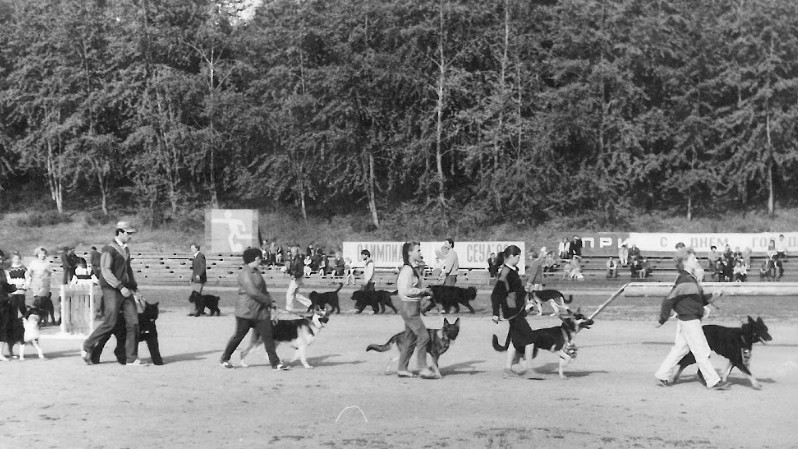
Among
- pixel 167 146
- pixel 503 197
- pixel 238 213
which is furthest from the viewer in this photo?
pixel 167 146

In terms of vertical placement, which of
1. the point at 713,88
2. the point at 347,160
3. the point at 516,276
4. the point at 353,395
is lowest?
the point at 353,395

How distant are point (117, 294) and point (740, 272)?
91.6 feet

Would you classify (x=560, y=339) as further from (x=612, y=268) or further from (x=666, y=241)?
(x=666, y=241)

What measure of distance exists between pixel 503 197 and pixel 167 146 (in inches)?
703

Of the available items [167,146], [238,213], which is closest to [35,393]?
[238,213]

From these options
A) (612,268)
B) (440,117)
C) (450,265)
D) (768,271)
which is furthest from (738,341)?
(440,117)

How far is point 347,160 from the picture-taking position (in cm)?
4950

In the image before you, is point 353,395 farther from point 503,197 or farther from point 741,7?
point 741,7

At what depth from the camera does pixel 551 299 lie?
23.6 meters

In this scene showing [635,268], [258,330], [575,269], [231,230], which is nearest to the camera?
[258,330]

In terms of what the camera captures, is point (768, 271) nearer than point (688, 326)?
No

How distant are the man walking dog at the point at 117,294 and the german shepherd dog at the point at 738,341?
24.5 ft

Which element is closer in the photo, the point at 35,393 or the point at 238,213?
the point at 35,393

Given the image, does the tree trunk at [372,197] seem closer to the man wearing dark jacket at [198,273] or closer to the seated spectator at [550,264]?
the seated spectator at [550,264]
